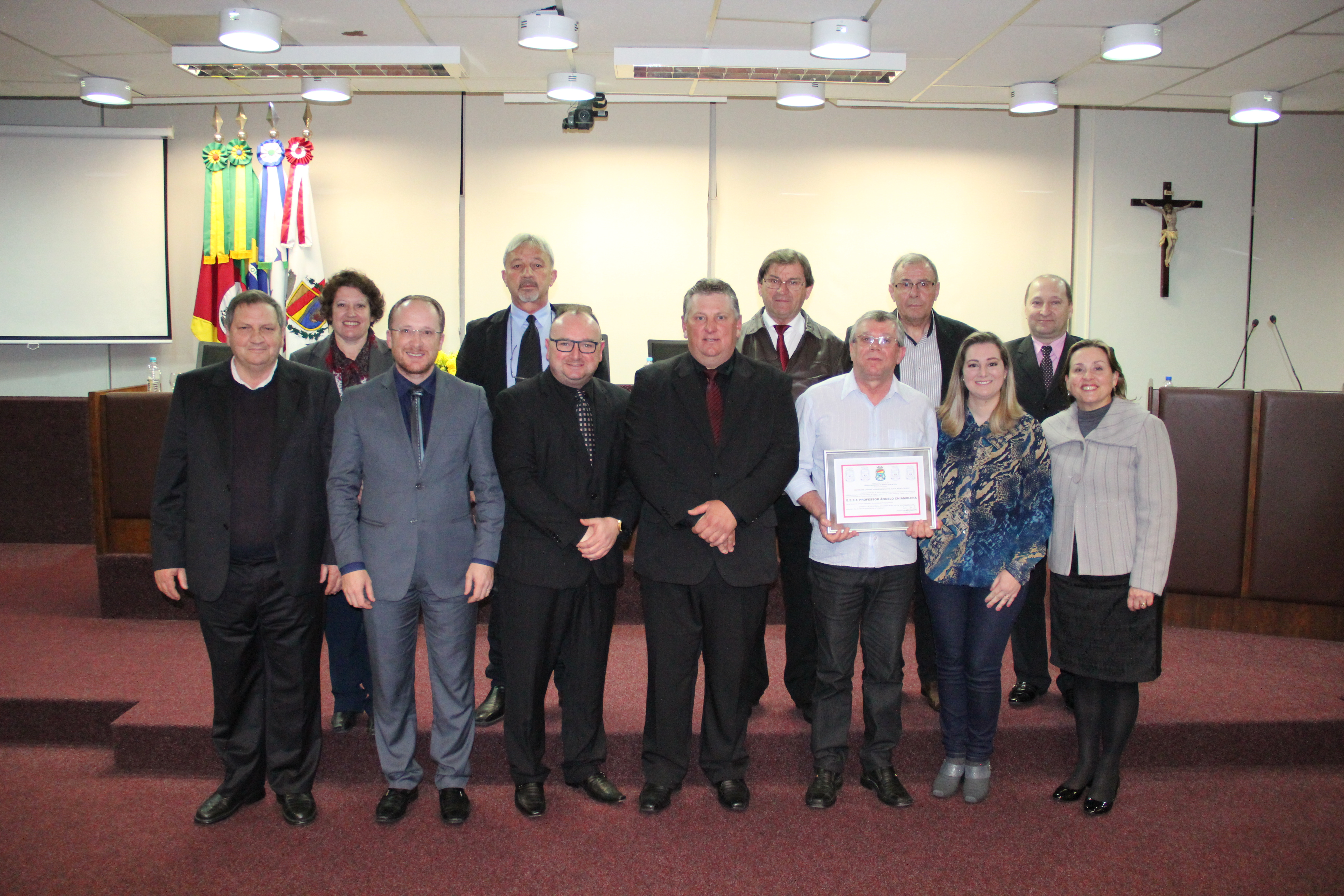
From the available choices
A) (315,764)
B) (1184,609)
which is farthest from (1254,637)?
(315,764)

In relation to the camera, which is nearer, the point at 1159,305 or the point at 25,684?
the point at 25,684

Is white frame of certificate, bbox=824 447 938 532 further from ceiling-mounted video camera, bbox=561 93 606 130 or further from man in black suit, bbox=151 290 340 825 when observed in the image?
ceiling-mounted video camera, bbox=561 93 606 130

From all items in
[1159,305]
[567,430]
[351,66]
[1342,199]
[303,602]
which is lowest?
[303,602]

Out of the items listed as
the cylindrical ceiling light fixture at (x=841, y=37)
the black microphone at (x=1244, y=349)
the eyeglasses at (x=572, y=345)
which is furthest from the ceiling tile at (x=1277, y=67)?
the eyeglasses at (x=572, y=345)

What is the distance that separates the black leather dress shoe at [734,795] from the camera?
9.83ft

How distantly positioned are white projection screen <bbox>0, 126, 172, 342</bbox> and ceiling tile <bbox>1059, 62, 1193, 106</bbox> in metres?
6.24

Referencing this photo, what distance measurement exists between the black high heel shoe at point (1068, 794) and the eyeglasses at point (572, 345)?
2.14 metres

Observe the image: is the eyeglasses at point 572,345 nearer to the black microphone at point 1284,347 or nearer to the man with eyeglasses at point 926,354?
the man with eyeglasses at point 926,354

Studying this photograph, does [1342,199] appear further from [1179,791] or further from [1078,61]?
[1179,791]

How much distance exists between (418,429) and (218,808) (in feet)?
4.39

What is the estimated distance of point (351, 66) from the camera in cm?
560

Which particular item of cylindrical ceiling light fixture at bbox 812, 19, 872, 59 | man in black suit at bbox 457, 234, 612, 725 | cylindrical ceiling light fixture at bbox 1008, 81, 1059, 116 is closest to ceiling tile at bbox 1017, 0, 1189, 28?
cylindrical ceiling light fixture at bbox 812, 19, 872, 59

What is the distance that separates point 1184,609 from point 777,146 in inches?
163

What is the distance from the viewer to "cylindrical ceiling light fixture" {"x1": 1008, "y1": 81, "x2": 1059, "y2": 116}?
611 cm
